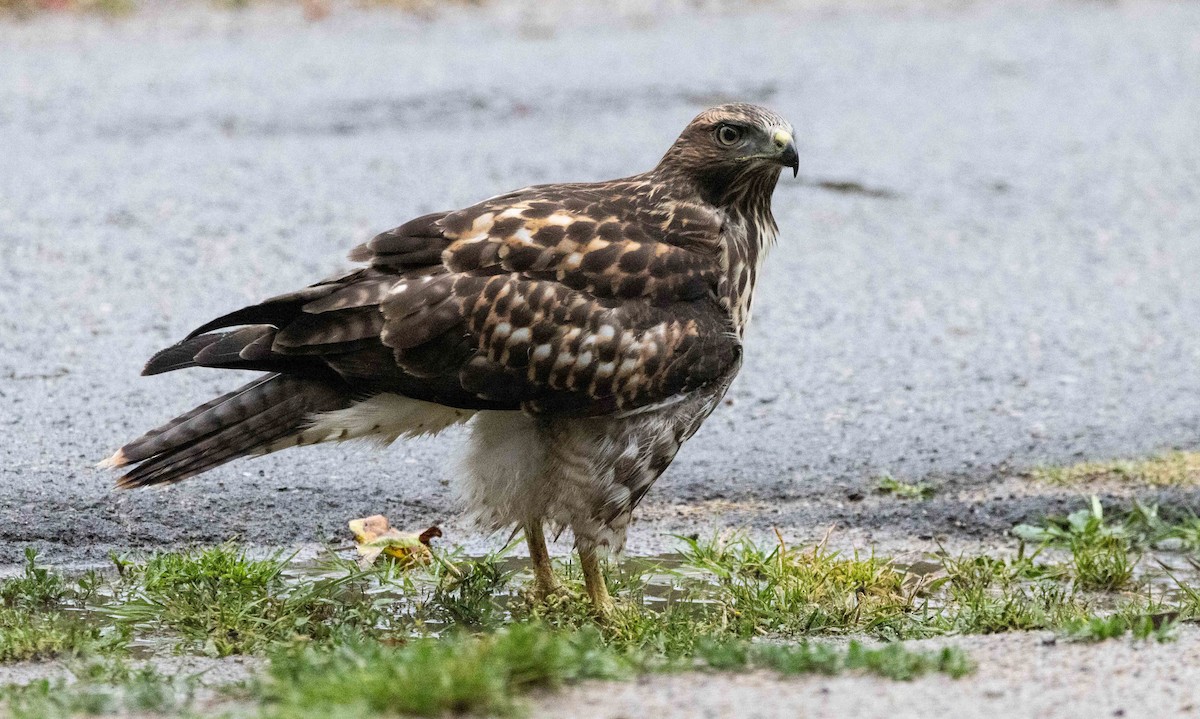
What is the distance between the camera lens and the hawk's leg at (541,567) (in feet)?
17.6

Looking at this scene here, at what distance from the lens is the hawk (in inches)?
195

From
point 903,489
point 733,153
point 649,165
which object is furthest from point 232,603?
point 649,165

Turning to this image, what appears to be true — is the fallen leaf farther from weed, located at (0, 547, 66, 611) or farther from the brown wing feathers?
weed, located at (0, 547, 66, 611)

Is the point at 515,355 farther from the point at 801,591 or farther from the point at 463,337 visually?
the point at 801,591

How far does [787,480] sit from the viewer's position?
21.1 feet

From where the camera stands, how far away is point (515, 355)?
4.93m

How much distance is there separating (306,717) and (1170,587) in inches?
131

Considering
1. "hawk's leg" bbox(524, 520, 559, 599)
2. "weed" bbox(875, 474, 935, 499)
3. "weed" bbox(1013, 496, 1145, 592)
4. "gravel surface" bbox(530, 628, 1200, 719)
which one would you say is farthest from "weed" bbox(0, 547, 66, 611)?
"weed" bbox(1013, 496, 1145, 592)

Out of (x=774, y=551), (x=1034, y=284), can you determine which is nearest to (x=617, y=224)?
(x=774, y=551)

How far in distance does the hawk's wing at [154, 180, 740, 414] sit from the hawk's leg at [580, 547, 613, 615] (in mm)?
520

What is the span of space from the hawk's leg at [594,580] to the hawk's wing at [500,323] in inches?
20.5

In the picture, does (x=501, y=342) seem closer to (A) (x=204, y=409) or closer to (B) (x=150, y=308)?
(A) (x=204, y=409)

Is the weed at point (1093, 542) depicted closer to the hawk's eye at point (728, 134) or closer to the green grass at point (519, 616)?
the green grass at point (519, 616)

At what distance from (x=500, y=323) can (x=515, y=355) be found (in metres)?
0.11
